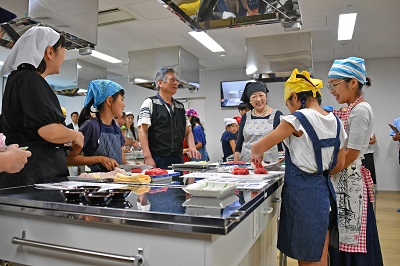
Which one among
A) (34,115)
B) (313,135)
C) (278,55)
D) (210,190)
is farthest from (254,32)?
(210,190)

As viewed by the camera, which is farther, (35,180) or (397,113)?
(397,113)

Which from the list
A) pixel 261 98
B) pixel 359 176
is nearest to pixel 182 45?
pixel 261 98

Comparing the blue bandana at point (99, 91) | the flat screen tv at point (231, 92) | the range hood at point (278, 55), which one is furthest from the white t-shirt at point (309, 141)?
the flat screen tv at point (231, 92)

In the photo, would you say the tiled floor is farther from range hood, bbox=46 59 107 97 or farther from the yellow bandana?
range hood, bbox=46 59 107 97

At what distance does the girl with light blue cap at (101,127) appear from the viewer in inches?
78.0

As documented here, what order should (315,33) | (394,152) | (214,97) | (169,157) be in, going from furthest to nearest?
(214,97) < (394,152) < (315,33) < (169,157)

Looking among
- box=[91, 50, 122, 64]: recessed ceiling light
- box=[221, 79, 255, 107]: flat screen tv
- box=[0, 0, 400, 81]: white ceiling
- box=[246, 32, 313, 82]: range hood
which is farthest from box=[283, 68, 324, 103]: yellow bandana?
box=[221, 79, 255, 107]: flat screen tv

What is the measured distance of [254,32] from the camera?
18.1 ft

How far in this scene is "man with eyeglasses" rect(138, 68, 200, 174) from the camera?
282cm

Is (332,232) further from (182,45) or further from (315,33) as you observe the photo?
(182,45)

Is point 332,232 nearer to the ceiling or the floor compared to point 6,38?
nearer to the floor

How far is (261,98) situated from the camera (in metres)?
3.10

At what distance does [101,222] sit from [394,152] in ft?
25.9

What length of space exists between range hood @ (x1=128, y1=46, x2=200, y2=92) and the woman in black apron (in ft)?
15.2
